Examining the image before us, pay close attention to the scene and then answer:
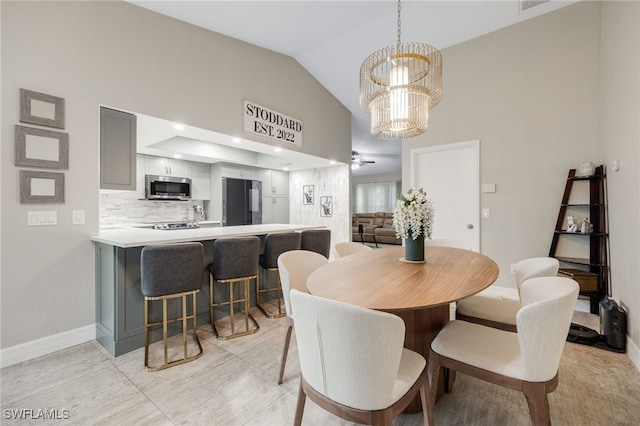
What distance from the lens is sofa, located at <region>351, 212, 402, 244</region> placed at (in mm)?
8648

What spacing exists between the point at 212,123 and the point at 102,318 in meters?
2.33

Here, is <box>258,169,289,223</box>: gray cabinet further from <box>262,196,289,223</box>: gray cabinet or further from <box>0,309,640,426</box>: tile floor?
<box>0,309,640,426</box>: tile floor

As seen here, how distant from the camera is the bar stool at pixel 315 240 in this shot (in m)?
3.37

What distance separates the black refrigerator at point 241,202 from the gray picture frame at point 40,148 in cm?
306

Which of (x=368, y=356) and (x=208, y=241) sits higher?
(x=208, y=241)

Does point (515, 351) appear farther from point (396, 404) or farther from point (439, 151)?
point (439, 151)

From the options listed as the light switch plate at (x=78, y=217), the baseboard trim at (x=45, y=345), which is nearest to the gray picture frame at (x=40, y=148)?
the light switch plate at (x=78, y=217)

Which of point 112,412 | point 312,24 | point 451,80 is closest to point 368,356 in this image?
point 112,412

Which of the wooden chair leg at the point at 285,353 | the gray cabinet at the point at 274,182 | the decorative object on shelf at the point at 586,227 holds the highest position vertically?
the gray cabinet at the point at 274,182

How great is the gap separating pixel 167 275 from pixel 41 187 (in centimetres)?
130

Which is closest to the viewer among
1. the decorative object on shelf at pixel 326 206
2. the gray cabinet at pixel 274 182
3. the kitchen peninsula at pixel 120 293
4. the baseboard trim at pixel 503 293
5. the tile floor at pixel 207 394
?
the tile floor at pixel 207 394

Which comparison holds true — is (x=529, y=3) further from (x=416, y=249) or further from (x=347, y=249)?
(x=347, y=249)

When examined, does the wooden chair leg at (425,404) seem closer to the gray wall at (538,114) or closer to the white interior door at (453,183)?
the gray wall at (538,114)

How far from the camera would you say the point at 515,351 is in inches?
52.1
